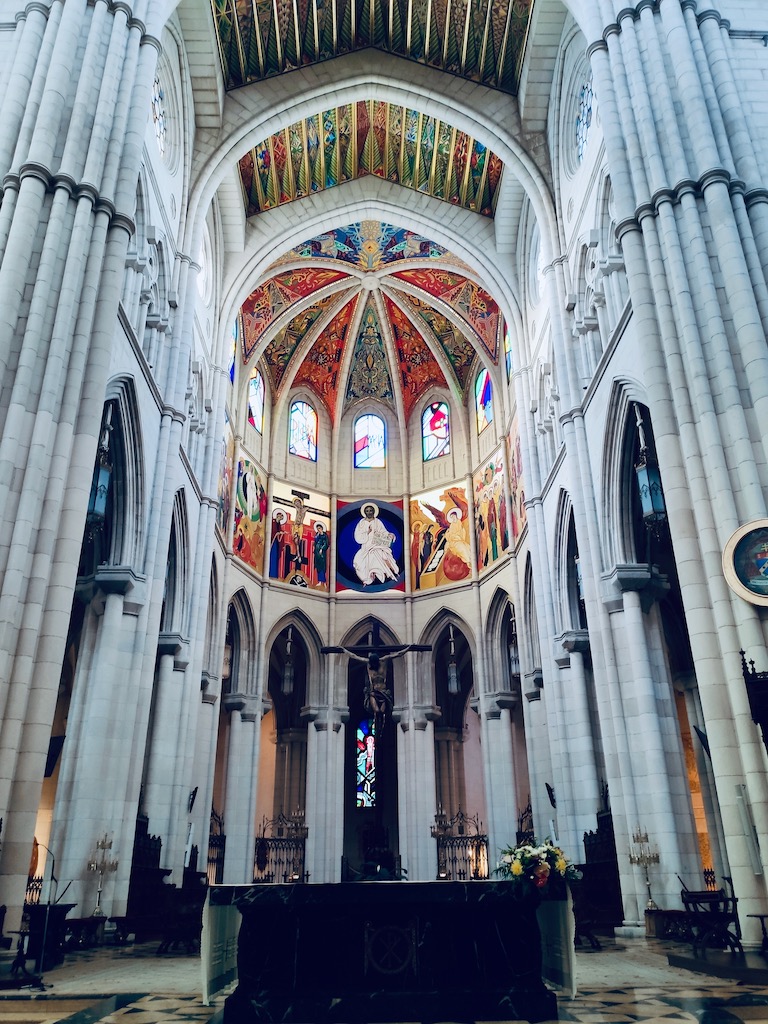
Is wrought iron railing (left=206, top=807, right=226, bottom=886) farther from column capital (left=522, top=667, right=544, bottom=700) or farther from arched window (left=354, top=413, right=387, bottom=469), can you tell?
arched window (left=354, top=413, right=387, bottom=469)

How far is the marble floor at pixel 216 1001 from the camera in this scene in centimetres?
551

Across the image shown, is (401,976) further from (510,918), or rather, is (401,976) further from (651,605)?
(651,605)

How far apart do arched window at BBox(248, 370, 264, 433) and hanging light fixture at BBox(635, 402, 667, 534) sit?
15869 mm

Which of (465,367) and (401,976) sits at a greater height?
(465,367)

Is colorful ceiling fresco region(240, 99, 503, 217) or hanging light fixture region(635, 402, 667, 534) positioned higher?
colorful ceiling fresco region(240, 99, 503, 217)

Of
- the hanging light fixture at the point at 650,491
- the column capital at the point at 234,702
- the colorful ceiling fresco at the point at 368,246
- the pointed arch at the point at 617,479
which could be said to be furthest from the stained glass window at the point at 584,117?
the column capital at the point at 234,702

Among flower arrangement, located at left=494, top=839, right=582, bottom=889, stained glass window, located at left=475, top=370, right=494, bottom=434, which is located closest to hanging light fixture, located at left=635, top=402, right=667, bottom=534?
flower arrangement, located at left=494, top=839, right=582, bottom=889

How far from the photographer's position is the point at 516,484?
943 inches

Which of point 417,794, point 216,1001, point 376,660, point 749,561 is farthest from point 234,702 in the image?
point 216,1001

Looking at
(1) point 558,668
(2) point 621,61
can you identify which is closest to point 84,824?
(1) point 558,668

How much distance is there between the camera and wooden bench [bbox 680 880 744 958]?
916 centimetres

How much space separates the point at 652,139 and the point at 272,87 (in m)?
11.3

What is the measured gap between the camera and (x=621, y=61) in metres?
13.3

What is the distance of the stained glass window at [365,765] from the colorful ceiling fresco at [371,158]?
1758 centimetres
